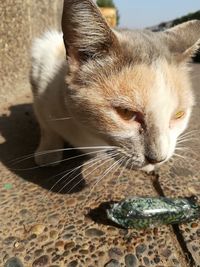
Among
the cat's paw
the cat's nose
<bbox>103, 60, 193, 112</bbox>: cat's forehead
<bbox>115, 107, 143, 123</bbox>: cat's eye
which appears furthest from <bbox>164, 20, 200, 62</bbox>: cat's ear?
the cat's paw

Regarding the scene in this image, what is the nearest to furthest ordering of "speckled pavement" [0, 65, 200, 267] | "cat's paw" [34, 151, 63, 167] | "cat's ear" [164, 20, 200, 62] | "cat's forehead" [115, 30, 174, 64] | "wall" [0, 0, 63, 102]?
"speckled pavement" [0, 65, 200, 267] → "cat's forehead" [115, 30, 174, 64] → "cat's ear" [164, 20, 200, 62] → "cat's paw" [34, 151, 63, 167] → "wall" [0, 0, 63, 102]

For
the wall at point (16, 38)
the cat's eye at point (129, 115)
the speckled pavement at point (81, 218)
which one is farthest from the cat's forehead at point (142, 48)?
the wall at point (16, 38)

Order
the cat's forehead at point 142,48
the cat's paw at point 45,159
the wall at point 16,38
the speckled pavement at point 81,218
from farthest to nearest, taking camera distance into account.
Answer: the wall at point 16,38, the cat's paw at point 45,159, the cat's forehead at point 142,48, the speckled pavement at point 81,218

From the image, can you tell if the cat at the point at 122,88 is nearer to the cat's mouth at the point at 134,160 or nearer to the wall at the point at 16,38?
the cat's mouth at the point at 134,160

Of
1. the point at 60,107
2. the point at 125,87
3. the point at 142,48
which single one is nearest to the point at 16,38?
the point at 60,107

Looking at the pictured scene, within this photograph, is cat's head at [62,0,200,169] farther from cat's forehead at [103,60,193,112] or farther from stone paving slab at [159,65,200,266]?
stone paving slab at [159,65,200,266]

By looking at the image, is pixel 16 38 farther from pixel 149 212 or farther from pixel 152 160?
pixel 149 212

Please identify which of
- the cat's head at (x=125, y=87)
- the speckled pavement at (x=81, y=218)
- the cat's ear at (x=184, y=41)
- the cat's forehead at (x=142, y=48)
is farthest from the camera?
the cat's ear at (x=184, y=41)
